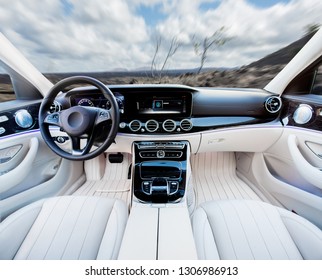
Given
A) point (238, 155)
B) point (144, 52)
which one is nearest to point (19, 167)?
point (144, 52)

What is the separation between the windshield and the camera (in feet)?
2.14

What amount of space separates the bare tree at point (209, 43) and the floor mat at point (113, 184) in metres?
0.80

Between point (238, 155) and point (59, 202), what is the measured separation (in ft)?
3.75

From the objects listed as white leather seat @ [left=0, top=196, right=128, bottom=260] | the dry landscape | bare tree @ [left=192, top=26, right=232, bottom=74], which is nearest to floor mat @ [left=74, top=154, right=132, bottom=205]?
white leather seat @ [left=0, top=196, right=128, bottom=260]

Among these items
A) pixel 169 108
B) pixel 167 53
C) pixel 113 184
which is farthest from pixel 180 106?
pixel 113 184

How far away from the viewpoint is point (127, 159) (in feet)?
4.60

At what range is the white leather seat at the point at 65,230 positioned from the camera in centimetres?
64

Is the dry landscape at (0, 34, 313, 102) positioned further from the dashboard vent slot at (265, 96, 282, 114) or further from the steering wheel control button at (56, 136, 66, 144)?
the steering wheel control button at (56, 136, 66, 144)

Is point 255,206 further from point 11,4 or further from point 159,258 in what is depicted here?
point 11,4

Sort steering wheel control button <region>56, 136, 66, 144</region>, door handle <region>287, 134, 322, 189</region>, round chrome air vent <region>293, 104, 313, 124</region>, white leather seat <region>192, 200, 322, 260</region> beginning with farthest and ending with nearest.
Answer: steering wheel control button <region>56, 136, 66, 144</region>, round chrome air vent <region>293, 104, 313, 124</region>, door handle <region>287, 134, 322, 189</region>, white leather seat <region>192, 200, 322, 260</region>

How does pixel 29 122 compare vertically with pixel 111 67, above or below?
below

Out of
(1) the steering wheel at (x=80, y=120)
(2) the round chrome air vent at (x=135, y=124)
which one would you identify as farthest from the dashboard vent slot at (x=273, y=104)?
(1) the steering wheel at (x=80, y=120)

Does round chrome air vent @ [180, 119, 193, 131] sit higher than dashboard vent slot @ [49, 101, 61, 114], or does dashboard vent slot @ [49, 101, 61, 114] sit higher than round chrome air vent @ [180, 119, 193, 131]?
dashboard vent slot @ [49, 101, 61, 114]

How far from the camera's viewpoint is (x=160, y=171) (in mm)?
930
